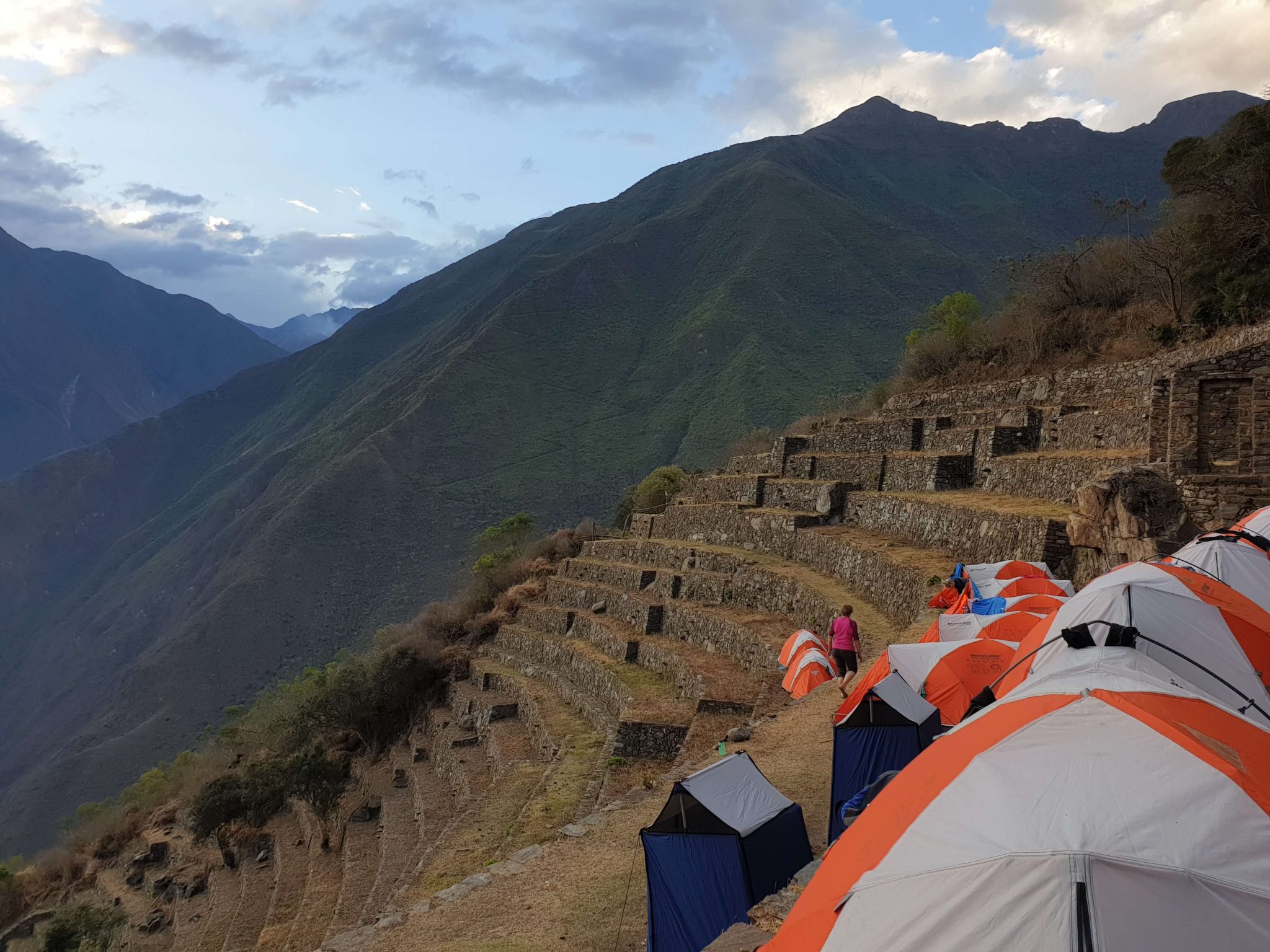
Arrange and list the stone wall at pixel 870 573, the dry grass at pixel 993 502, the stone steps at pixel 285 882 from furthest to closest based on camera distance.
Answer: the stone steps at pixel 285 882 < the stone wall at pixel 870 573 < the dry grass at pixel 993 502

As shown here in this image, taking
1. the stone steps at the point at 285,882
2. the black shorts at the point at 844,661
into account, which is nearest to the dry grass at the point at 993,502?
the black shorts at the point at 844,661

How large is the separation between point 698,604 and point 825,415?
16.5 m

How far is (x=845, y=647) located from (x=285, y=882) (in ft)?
48.1

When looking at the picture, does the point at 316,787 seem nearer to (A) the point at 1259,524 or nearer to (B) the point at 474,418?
(A) the point at 1259,524

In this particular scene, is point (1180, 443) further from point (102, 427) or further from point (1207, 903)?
point (102, 427)

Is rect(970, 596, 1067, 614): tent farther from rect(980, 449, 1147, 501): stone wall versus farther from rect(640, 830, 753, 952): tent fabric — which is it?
rect(640, 830, 753, 952): tent fabric

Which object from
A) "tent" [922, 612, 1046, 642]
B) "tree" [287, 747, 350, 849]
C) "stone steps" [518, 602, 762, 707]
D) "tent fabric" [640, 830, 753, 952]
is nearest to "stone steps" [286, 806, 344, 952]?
"tree" [287, 747, 350, 849]

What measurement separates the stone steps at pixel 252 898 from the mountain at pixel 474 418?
33655mm

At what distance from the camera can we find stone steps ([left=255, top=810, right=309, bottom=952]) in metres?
14.7

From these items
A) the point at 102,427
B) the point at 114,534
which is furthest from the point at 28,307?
the point at 114,534

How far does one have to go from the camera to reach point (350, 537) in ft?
209

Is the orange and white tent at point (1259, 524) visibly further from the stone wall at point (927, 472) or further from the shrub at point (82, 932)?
the shrub at point (82, 932)

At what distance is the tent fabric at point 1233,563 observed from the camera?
7375 millimetres

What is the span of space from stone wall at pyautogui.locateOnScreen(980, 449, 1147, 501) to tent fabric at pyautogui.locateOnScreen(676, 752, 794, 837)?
7.55 metres
